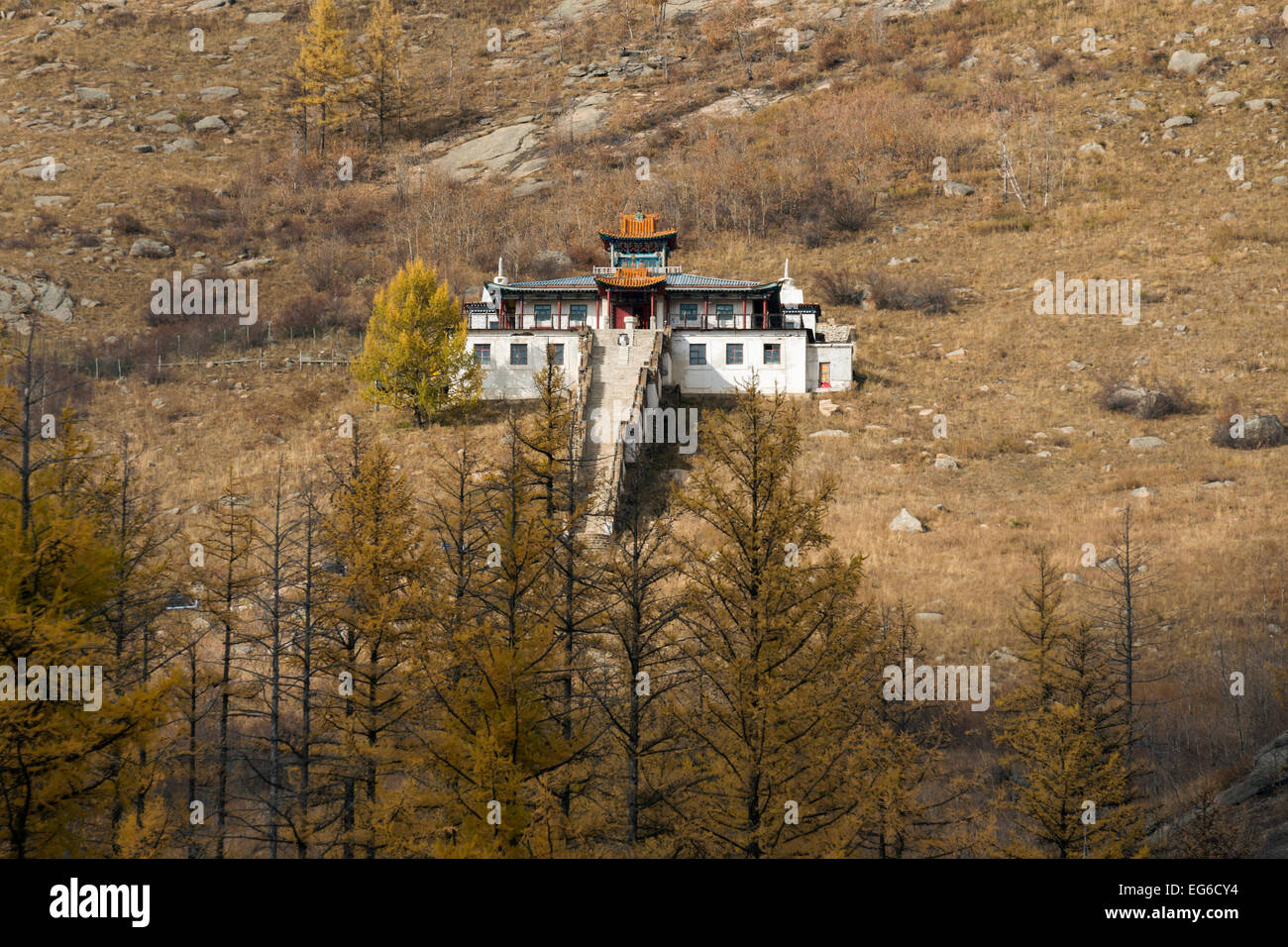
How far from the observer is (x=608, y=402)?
48906 mm

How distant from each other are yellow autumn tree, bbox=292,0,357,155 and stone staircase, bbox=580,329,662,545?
6038cm

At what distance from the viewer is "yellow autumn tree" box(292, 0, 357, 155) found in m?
99.9

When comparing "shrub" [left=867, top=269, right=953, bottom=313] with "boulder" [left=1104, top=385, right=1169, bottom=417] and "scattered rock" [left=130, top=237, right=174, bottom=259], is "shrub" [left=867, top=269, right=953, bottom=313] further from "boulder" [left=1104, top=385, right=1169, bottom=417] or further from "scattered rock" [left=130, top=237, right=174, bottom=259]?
"scattered rock" [left=130, top=237, right=174, bottom=259]

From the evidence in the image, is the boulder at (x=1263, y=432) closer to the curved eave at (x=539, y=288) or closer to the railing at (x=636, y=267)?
the railing at (x=636, y=267)

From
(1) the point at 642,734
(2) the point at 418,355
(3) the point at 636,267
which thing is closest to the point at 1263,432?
(3) the point at 636,267

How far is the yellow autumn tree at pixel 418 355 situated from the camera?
171ft

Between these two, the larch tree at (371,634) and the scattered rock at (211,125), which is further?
the scattered rock at (211,125)

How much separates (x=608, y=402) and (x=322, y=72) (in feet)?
223

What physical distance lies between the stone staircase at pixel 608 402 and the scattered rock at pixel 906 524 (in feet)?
33.0

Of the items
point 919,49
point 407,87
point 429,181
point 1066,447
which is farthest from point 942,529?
point 407,87

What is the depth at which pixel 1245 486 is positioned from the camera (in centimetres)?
4031

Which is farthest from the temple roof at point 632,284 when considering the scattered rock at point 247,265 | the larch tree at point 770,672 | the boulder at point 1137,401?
the larch tree at point 770,672

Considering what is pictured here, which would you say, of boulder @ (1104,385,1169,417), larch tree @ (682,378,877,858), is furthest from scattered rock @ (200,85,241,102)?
larch tree @ (682,378,877,858)

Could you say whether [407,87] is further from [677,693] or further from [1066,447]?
[677,693]
